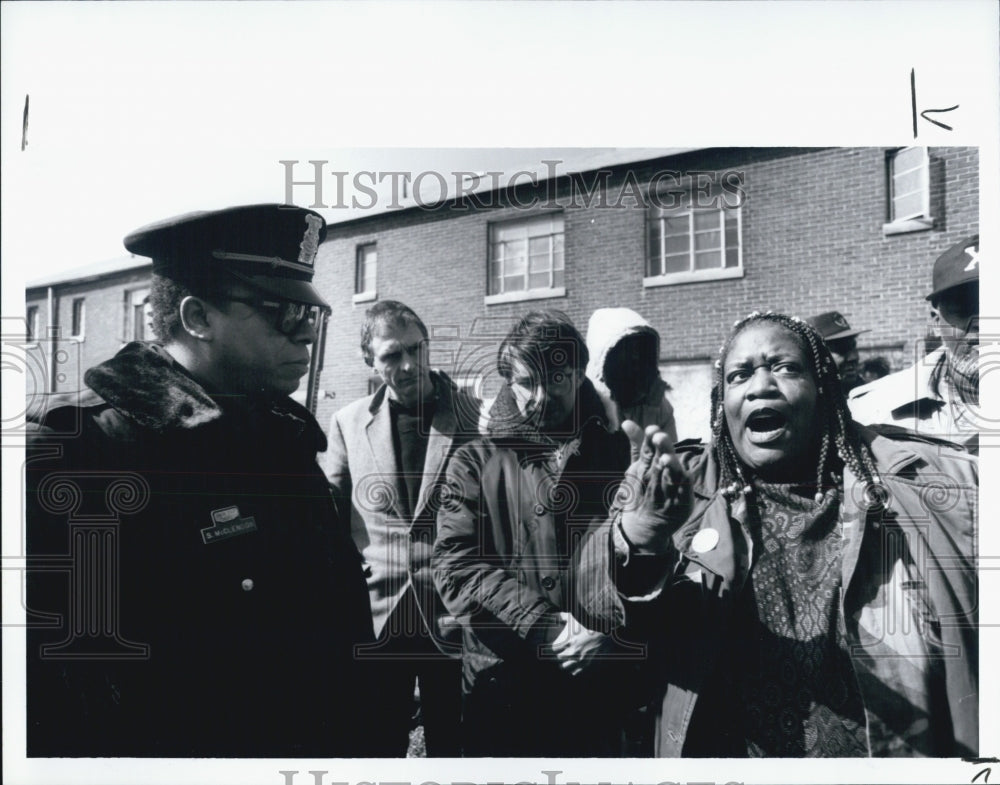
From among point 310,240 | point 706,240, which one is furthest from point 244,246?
point 706,240

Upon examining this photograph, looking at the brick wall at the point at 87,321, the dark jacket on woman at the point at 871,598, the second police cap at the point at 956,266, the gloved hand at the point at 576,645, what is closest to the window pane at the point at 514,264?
the dark jacket on woman at the point at 871,598

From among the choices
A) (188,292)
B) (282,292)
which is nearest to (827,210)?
(282,292)

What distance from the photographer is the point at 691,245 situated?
389cm

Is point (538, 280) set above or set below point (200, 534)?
above

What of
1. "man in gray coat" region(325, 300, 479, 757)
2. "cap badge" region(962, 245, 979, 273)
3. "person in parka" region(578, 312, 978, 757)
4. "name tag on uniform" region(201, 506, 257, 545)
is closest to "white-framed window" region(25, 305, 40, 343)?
"name tag on uniform" region(201, 506, 257, 545)

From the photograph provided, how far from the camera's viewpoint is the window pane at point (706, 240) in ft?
12.7

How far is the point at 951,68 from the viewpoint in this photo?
3.89 m

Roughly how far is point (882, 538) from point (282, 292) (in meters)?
3.09

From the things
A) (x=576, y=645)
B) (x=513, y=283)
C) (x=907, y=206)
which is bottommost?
(x=576, y=645)

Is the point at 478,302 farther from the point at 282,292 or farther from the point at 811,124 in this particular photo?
the point at 811,124

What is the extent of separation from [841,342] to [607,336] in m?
1.10

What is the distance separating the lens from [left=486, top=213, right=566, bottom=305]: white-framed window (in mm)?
3920

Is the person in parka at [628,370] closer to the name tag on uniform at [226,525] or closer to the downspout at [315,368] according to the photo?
the downspout at [315,368]

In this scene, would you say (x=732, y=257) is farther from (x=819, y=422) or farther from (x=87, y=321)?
(x=87, y=321)
